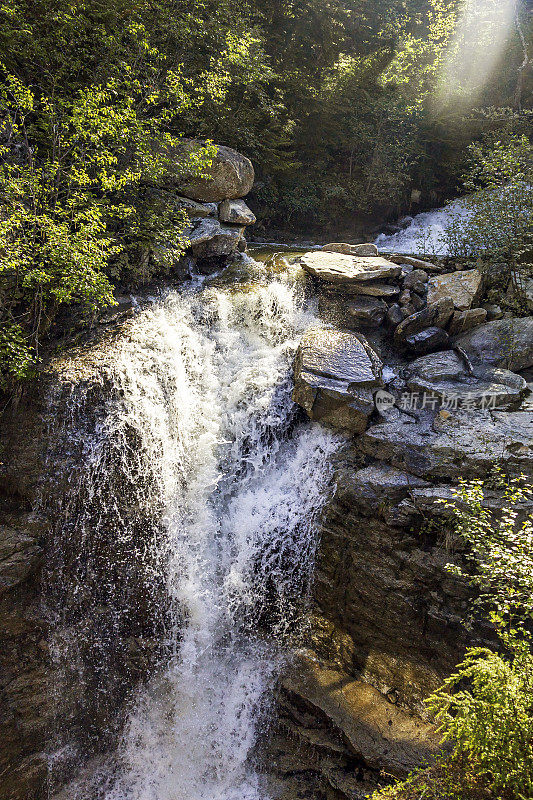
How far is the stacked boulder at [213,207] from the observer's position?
8.48m

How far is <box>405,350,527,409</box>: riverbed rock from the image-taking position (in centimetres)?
592

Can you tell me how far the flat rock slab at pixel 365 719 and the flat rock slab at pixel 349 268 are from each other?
6.09 metres

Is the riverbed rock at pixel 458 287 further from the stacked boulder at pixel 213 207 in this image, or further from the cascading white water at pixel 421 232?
the stacked boulder at pixel 213 207

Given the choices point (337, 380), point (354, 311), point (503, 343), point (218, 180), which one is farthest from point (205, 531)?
point (218, 180)

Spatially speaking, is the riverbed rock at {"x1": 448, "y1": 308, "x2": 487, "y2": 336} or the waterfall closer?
the waterfall

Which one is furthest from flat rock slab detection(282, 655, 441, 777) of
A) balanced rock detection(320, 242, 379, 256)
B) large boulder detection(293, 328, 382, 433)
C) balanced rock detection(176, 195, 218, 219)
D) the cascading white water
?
the cascading white water

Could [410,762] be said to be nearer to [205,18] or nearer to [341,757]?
[341,757]

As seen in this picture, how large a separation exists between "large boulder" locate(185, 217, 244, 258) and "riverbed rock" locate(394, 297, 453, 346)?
13.0 feet

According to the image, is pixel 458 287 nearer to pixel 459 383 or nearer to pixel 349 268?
pixel 349 268

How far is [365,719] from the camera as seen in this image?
4.91 metres

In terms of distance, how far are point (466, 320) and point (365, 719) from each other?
19.5 feet

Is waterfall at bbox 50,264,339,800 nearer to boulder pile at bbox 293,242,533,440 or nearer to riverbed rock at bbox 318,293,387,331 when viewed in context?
boulder pile at bbox 293,242,533,440

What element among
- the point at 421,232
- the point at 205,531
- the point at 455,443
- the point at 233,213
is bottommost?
the point at 205,531

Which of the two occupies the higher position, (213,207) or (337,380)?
(213,207)
